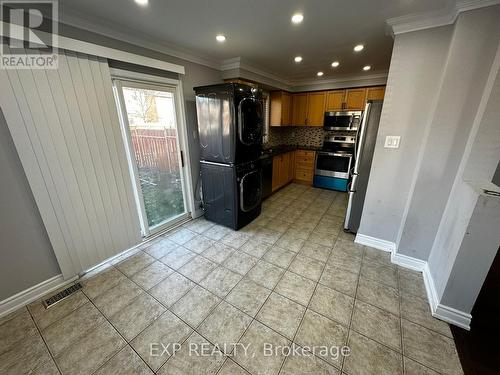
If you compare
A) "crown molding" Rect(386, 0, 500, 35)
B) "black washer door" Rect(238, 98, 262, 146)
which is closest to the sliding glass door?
"black washer door" Rect(238, 98, 262, 146)

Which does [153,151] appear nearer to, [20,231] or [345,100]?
[20,231]

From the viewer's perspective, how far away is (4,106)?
57.6 inches

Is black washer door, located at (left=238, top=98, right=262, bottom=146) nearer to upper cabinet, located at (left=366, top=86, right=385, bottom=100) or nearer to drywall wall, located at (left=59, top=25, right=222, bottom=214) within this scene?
drywall wall, located at (left=59, top=25, right=222, bottom=214)

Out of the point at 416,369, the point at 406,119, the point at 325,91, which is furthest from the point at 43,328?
→ the point at 325,91

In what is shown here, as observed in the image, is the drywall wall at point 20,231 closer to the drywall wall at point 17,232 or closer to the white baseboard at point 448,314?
the drywall wall at point 17,232

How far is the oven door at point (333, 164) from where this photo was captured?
14.1 feet

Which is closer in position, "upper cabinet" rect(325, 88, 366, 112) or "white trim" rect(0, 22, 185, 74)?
"white trim" rect(0, 22, 185, 74)

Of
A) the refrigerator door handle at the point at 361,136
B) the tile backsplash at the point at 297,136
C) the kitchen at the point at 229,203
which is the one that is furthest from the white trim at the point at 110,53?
the tile backsplash at the point at 297,136

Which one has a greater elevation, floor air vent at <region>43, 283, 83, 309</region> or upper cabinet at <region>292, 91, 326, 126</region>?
upper cabinet at <region>292, 91, 326, 126</region>

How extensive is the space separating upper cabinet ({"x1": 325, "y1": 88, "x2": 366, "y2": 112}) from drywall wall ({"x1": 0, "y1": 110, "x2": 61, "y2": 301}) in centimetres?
504

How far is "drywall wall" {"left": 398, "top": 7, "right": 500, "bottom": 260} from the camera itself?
1533 mm

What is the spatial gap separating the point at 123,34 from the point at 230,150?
1.66 m

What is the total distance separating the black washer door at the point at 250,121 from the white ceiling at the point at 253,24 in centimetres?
72

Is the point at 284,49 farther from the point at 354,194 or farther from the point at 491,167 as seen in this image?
the point at 491,167
